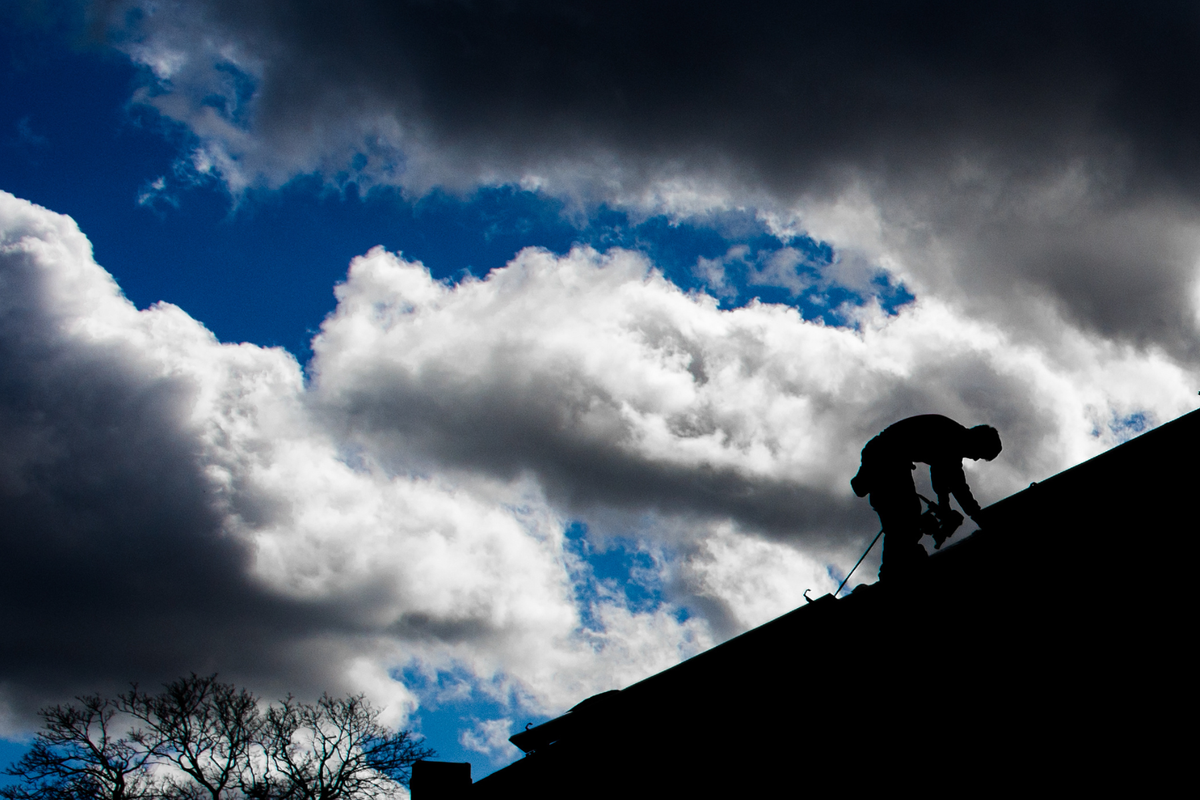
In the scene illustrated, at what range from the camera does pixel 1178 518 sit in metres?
4.19

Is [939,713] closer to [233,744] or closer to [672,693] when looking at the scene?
[672,693]

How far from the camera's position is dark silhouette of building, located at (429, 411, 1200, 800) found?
4094 millimetres

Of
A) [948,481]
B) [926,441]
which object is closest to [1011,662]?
[948,481]

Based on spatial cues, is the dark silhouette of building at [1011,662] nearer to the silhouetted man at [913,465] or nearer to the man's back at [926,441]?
the silhouetted man at [913,465]

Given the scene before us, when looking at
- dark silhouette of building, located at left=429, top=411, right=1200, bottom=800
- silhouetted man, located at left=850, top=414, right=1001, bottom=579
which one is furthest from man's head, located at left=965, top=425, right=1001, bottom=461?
dark silhouette of building, located at left=429, top=411, right=1200, bottom=800

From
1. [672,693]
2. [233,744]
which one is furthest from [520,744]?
[233,744]

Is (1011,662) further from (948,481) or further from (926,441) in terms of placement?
(926,441)

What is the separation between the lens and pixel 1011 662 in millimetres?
4562

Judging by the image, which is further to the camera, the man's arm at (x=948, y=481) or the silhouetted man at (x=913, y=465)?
the silhouetted man at (x=913, y=465)

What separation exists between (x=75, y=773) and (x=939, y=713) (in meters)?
26.0

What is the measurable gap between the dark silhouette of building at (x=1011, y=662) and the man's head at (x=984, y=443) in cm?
309

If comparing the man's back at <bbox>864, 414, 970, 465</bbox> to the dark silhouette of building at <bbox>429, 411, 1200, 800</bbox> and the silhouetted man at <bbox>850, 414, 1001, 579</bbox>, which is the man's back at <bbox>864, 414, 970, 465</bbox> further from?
the dark silhouette of building at <bbox>429, 411, 1200, 800</bbox>

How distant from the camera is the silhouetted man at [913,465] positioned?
7.48 m

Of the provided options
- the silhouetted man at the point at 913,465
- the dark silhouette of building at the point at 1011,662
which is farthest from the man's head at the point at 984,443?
the dark silhouette of building at the point at 1011,662
